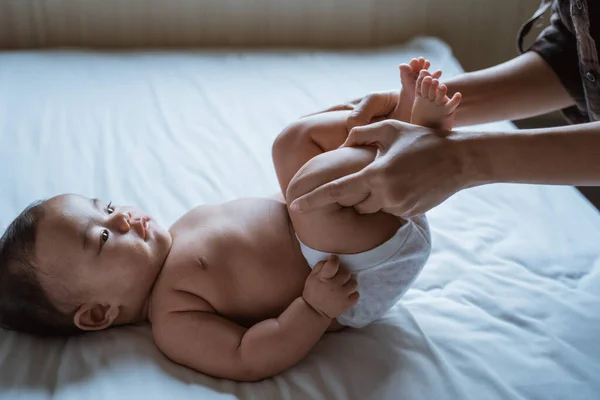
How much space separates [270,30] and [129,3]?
439mm

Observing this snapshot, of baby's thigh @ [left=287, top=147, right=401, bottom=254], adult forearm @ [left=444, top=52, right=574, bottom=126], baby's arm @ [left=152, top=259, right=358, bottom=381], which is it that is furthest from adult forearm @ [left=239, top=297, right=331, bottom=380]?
adult forearm @ [left=444, top=52, right=574, bottom=126]

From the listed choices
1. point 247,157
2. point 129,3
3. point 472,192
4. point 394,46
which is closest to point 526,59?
point 472,192

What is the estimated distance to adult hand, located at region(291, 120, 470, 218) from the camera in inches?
33.9

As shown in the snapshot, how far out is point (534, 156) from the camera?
886 millimetres

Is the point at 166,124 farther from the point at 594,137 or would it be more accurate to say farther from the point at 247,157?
the point at 594,137

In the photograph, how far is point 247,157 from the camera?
1.46 meters

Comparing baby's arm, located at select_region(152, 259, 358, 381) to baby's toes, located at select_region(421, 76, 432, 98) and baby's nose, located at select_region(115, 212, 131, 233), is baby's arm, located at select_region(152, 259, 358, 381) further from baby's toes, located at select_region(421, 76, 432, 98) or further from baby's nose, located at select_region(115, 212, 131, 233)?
baby's toes, located at select_region(421, 76, 432, 98)

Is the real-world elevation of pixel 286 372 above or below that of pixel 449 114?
below

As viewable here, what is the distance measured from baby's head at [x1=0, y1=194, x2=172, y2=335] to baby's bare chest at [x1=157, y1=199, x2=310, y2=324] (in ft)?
0.21

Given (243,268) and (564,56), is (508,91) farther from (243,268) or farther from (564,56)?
(243,268)

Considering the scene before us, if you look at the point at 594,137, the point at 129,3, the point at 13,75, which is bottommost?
the point at 13,75

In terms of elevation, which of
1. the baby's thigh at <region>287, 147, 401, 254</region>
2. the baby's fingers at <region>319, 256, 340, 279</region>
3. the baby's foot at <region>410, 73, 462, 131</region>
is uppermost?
the baby's foot at <region>410, 73, 462, 131</region>

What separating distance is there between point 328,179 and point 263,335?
9.9 inches

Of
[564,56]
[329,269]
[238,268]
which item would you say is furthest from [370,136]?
[564,56]
